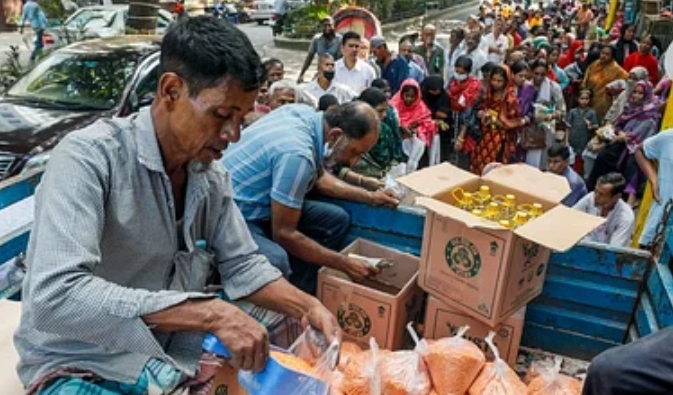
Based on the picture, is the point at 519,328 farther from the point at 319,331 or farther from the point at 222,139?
the point at 222,139

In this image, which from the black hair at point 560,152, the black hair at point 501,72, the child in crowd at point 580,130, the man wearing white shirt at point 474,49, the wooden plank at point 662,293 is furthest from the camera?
the man wearing white shirt at point 474,49

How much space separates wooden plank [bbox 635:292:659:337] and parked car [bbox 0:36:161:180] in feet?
13.9

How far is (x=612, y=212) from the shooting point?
3645 mm

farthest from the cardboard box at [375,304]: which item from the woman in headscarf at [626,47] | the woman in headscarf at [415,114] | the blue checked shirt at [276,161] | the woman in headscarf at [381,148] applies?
the woman in headscarf at [626,47]

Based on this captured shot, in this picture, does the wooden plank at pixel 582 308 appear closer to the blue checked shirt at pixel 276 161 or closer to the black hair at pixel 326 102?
the blue checked shirt at pixel 276 161

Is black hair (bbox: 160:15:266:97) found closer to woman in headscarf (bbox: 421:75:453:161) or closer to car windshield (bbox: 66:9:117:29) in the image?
woman in headscarf (bbox: 421:75:453:161)

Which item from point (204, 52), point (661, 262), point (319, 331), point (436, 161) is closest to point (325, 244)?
point (319, 331)

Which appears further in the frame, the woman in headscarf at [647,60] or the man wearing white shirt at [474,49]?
the man wearing white shirt at [474,49]

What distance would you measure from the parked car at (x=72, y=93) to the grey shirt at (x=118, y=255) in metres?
3.51

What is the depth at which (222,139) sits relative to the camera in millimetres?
1458

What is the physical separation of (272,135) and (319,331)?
3.83 ft

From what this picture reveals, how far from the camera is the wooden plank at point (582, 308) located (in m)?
2.51

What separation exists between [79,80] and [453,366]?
4.79 m

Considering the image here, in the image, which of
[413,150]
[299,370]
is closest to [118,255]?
[299,370]
